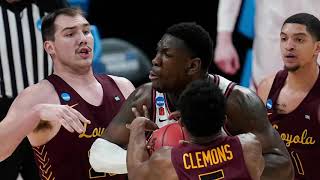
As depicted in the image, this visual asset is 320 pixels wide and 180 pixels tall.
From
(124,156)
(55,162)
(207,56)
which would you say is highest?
(207,56)

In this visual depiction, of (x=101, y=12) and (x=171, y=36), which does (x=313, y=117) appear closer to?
(x=171, y=36)

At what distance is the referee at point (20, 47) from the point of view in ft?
22.8

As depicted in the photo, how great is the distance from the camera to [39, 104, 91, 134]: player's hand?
16.8 ft

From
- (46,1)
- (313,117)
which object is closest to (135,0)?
(46,1)

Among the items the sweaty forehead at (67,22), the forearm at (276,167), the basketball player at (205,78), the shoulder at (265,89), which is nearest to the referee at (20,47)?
the sweaty forehead at (67,22)

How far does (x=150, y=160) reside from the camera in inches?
176

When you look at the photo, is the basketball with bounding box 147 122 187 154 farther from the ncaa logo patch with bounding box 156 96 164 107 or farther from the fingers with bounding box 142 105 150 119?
the ncaa logo patch with bounding box 156 96 164 107

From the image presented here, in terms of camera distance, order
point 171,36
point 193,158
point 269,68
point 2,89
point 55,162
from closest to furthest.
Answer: point 193,158 < point 171,36 < point 55,162 < point 2,89 < point 269,68

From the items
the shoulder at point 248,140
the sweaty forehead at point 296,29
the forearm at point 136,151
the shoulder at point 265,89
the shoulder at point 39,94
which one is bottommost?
the shoulder at point 265,89

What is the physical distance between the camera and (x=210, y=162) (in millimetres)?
4371

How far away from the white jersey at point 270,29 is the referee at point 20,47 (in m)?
1.86

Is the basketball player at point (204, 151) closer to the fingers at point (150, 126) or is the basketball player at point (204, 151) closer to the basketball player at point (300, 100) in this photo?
the fingers at point (150, 126)

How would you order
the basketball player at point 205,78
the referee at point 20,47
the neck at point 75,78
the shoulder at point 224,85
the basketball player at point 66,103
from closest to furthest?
the basketball player at point 205,78 → the shoulder at point 224,85 → the basketball player at point 66,103 → the neck at point 75,78 → the referee at point 20,47

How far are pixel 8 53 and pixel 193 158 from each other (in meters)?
2.97
